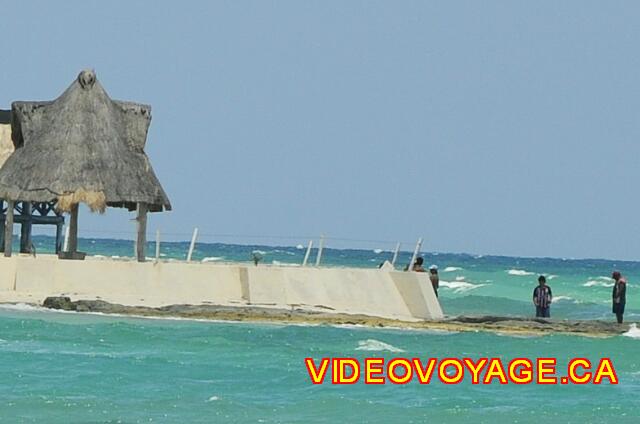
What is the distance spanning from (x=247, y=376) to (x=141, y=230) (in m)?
14.4

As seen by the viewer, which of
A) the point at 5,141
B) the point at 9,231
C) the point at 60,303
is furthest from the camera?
the point at 5,141

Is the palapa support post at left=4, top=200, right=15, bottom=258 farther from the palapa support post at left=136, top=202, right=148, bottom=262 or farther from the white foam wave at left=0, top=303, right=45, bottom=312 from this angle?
the palapa support post at left=136, top=202, right=148, bottom=262

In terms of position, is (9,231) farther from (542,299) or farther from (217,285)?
(542,299)

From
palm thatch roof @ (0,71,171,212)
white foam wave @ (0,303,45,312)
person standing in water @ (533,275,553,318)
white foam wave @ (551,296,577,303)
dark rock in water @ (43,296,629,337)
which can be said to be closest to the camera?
dark rock in water @ (43,296,629,337)

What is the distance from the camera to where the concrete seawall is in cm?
3894

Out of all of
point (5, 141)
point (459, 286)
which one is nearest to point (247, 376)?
point (5, 141)

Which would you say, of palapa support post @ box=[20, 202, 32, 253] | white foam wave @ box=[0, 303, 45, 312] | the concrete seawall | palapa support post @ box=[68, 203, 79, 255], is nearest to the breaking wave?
palapa support post @ box=[20, 202, 32, 253]

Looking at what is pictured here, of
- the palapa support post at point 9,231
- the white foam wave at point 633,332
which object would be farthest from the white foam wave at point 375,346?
the palapa support post at point 9,231

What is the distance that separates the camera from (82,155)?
1598 inches

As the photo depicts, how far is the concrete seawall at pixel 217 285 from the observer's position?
38938 mm

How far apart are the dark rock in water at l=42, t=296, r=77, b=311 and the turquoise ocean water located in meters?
0.37

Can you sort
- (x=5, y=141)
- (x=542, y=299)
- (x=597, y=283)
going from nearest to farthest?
(x=542, y=299) < (x=5, y=141) < (x=597, y=283)

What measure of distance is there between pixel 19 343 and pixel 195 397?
7731 millimetres

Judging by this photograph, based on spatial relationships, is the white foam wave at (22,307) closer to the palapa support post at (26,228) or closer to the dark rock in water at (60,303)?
the dark rock in water at (60,303)
